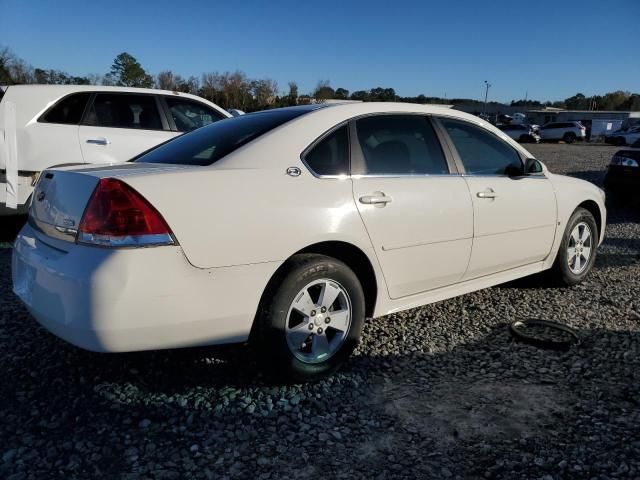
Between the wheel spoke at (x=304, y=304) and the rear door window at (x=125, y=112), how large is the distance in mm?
4615

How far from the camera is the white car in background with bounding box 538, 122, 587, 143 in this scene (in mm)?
40875

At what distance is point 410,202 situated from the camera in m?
3.14

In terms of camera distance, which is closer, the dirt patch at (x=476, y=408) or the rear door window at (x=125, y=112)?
the dirt patch at (x=476, y=408)

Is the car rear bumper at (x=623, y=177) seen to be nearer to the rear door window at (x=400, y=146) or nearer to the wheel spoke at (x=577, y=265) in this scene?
the wheel spoke at (x=577, y=265)

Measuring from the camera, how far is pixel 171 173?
245cm

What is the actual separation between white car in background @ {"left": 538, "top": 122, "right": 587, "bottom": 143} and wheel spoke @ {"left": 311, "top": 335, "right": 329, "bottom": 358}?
43765 mm

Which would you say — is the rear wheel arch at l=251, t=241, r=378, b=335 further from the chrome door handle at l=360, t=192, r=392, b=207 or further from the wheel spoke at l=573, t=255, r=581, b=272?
the wheel spoke at l=573, t=255, r=581, b=272

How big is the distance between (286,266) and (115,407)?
1098 millimetres

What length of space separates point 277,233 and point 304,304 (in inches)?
17.1

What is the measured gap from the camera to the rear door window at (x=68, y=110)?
19.2ft

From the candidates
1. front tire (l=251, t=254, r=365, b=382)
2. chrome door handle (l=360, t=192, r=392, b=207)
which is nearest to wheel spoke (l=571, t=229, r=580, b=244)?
chrome door handle (l=360, t=192, r=392, b=207)

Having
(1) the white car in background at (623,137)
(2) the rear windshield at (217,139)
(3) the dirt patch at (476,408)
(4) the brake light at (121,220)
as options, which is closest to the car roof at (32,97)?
(2) the rear windshield at (217,139)

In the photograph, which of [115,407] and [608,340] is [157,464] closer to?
[115,407]

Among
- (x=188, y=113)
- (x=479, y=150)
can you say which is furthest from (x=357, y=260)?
(x=188, y=113)
